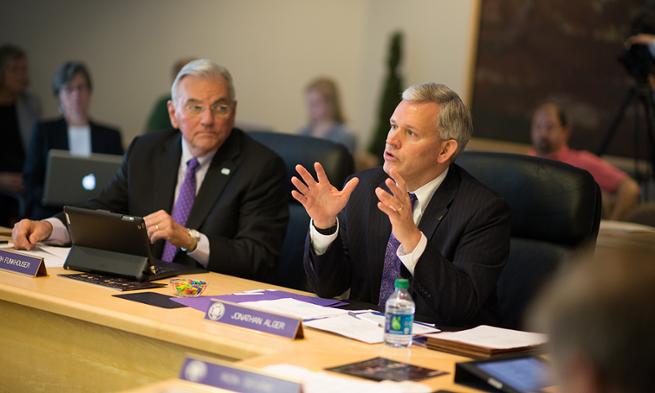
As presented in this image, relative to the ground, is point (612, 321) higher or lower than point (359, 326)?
higher

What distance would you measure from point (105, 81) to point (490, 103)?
10.6ft

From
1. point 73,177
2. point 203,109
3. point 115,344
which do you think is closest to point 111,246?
point 115,344

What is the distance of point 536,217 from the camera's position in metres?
2.95

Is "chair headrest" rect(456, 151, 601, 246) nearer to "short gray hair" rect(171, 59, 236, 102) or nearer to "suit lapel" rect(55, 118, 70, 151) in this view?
"short gray hair" rect(171, 59, 236, 102)

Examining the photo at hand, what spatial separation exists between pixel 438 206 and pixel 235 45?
5.34 metres

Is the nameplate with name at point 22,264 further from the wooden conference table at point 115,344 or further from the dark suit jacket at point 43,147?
the dark suit jacket at point 43,147

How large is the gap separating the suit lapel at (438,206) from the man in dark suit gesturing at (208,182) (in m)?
0.67

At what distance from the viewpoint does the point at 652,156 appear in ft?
19.2

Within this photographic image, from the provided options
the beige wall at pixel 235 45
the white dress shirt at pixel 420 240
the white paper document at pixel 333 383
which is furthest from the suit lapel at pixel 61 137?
the white paper document at pixel 333 383

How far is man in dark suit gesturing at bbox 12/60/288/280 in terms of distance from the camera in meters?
3.27

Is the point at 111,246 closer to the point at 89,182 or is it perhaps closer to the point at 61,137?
the point at 89,182

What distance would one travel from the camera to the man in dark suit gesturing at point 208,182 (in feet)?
10.7

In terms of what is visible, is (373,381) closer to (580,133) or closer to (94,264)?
(94,264)

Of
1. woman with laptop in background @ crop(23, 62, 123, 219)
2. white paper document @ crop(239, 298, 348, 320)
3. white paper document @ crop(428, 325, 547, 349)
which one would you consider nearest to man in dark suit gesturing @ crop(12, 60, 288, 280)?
white paper document @ crop(239, 298, 348, 320)
